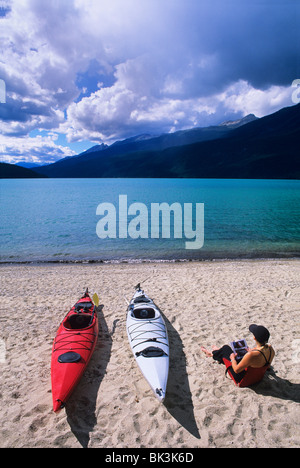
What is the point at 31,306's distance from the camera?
35.0 feet

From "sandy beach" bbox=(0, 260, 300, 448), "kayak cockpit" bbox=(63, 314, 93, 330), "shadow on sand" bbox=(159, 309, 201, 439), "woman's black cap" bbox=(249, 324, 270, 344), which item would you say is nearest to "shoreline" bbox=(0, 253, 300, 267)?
"sandy beach" bbox=(0, 260, 300, 448)

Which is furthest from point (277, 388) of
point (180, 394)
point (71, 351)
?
point (71, 351)

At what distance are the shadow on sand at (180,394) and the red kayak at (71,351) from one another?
2.28 m

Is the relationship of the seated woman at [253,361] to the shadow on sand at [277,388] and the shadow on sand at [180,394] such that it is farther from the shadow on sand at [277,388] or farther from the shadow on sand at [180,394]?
the shadow on sand at [180,394]

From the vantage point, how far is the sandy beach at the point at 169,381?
15.9ft

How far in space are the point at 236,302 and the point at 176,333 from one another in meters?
3.72

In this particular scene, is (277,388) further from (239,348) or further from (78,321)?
(78,321)

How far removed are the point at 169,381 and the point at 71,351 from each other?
Answer: 276cm

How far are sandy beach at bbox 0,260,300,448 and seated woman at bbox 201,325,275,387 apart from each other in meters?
0.30

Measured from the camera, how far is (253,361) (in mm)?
5477

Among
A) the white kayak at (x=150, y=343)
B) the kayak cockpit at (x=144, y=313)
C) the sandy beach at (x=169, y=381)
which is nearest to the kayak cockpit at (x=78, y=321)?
the sandy beach at (x=169, y=381)
